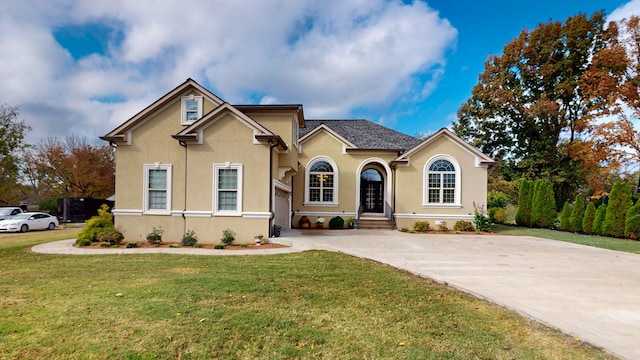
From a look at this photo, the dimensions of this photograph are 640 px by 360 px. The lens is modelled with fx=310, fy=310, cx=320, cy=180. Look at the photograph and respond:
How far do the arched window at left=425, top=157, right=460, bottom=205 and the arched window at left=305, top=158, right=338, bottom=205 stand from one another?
5336 millimetres

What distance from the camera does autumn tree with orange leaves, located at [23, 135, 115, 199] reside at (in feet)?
103

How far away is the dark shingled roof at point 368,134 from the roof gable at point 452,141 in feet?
5.11

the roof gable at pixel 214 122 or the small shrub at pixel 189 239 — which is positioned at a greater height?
the roof gable at pixel 214 122

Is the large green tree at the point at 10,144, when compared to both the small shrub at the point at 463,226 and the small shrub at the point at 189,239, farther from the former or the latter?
the small shrub at the point at 463,226

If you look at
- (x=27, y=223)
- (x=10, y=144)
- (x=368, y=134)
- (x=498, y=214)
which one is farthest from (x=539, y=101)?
(x=10, y=144)

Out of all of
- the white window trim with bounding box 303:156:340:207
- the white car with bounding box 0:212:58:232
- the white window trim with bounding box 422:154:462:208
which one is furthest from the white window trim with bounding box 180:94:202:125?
the white car with bounding box 0:212:58:232

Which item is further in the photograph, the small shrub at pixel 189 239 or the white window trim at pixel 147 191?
the white window trim at pixel 147 191

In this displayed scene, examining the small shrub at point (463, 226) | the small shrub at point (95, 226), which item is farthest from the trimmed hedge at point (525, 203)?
the small shrub at point (95, 226)

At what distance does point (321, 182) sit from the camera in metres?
18.8

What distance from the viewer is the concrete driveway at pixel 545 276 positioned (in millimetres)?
4491

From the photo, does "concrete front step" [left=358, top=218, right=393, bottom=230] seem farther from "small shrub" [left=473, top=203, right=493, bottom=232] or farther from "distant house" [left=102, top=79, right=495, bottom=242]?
"distant house" [left=102, top=79, right=495, bottom=242]

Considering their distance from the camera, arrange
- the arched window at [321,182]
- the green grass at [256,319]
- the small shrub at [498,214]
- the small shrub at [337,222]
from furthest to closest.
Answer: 1. the small shrub at [498,214]
2. the arched window at [321,182]
3. the small shrub at [337,222]
4. the green grass at [256,319]

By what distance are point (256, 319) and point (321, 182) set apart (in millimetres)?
14576

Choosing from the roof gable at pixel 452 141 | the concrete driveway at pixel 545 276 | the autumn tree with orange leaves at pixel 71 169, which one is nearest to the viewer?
the concrete driveway at pixel 545 276
